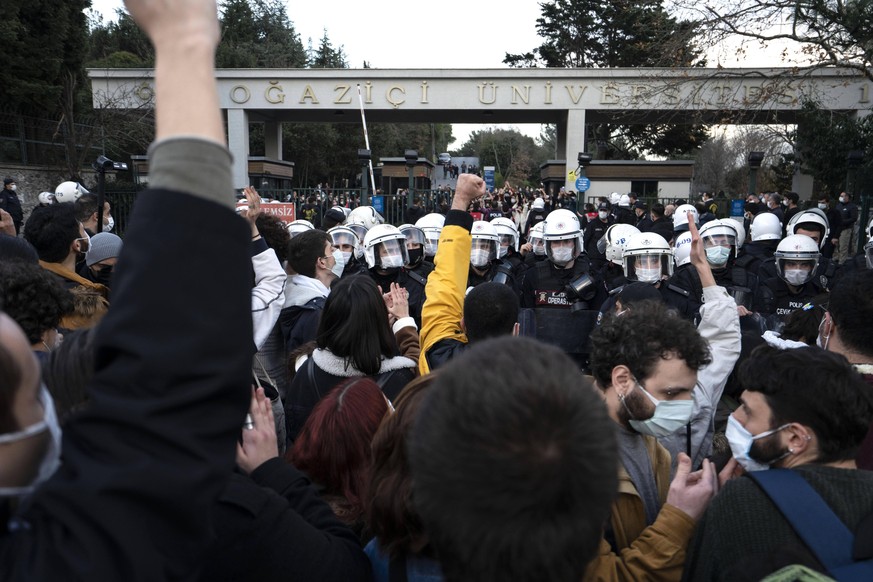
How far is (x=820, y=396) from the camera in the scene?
7.15 ft

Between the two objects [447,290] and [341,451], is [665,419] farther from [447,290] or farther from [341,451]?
[447,290]

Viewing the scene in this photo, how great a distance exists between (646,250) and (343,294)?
12.8 ft

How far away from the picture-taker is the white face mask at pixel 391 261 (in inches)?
274

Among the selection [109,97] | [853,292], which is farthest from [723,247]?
[109,97]

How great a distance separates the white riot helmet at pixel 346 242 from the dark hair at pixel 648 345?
222 inches

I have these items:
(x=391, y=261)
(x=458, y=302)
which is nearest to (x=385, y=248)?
(x=391, y=261)

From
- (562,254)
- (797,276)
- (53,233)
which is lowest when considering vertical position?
(797,276)

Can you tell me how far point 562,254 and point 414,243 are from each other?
5.84ft

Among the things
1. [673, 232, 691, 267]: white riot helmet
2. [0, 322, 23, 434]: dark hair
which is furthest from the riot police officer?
[0, 322, 23, 434]: dark hair

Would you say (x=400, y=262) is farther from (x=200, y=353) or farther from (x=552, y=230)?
(x=200, y=353)

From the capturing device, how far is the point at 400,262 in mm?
7020

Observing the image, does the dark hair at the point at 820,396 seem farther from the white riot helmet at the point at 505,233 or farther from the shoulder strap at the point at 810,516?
the white riot helmet at the point at 505,233

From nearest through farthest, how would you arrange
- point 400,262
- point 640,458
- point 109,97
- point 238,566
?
1. point 238,566
2. point 640,458
3. point 400,262
4. point 109,97

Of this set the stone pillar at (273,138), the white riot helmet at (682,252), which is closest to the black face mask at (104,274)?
the white riot helmet at (682,252)
